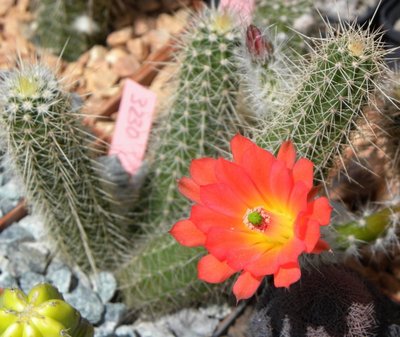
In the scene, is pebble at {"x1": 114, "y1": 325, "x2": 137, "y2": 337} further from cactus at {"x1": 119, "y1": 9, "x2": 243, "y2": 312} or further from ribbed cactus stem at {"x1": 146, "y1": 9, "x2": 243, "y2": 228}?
ribbed cactus stem at {"x1": 146, "y1": 9, "x2": 243, "y2": 228}

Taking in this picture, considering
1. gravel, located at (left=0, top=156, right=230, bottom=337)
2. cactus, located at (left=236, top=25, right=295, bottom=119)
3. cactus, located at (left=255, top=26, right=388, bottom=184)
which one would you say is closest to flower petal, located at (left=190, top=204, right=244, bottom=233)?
cactus, located at (left=255, top=26, right=388, bottom=184)

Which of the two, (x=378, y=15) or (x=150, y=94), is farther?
(x=378, y=15)

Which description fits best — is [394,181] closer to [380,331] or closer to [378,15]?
[380,331]

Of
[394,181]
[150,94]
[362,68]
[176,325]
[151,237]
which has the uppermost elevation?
[362,68]

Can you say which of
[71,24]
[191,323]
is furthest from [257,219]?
[71,24]

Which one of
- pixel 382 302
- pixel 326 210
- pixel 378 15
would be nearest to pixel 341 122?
pixel 326 210

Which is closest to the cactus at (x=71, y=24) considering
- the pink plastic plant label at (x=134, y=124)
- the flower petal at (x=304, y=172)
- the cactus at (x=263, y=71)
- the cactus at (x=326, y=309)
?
the pink plastic plant label at (x=134, y=124)

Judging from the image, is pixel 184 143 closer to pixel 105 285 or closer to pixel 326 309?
pixel 105 285

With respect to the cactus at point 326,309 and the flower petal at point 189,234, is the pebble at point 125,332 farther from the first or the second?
the flower petal at point 189,234
